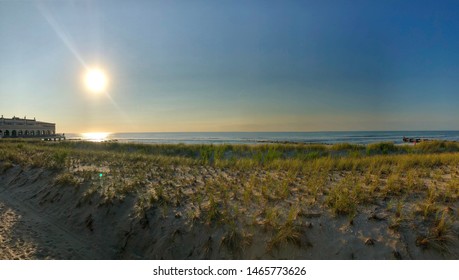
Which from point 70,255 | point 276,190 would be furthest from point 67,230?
point 276,190

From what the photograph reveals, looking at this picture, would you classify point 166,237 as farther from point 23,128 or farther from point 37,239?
point 23,128

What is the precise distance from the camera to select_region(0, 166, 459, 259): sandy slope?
4867mm

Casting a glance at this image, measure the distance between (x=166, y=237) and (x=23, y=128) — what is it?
312 ft

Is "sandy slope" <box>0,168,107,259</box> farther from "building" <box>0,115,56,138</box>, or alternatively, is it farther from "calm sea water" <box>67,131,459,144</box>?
"building" <box>0,115,56,138</box>

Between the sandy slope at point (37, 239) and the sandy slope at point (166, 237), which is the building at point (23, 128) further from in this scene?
the sandy slope at point (166, 237)

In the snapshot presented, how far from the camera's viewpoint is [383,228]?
17.0ft

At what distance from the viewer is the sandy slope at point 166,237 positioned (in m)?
4.87

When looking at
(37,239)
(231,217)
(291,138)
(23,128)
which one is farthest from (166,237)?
(23,128)

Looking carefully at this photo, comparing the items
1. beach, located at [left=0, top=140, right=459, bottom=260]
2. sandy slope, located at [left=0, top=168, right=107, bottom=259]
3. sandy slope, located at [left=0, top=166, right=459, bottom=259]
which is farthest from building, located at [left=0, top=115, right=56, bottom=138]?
sandy slope, located at [left=0, top=166, right=459, bottom=259]

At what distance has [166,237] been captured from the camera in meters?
5.86

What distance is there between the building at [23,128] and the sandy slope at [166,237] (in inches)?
3096
